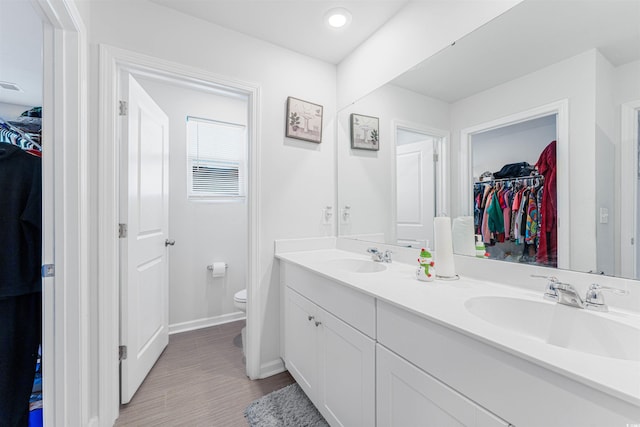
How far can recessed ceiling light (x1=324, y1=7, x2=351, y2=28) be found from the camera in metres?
1.60

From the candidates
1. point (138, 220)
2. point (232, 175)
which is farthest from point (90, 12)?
point (232, 175)

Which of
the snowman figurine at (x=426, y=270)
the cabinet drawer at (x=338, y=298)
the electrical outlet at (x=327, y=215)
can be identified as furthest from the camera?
the electrical outlet at (x=327, y=215)

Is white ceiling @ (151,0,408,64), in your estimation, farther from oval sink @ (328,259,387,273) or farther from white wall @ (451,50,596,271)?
oval sink @ (328,259,387,273)

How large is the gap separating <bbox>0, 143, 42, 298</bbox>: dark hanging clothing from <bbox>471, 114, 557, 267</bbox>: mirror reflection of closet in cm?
211

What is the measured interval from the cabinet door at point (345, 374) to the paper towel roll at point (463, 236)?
0.66 m

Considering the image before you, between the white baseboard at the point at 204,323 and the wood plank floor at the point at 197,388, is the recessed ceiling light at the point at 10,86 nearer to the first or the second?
the white baseboard at the point at 204,323

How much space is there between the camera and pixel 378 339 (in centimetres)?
101

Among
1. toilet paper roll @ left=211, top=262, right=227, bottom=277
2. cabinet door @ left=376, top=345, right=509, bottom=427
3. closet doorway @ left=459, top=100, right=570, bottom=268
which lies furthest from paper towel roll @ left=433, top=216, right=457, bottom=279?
toilet paper roll @ left=211, top=262, right=227, bottom=277

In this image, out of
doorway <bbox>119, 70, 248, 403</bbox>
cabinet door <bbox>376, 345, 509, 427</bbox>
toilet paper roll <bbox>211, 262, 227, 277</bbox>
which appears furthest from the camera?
toilet paper roll <bbox>211, 262, 227, 277</bbox>

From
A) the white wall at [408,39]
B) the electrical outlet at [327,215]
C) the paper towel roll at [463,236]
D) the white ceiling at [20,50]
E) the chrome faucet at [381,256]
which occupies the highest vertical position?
the white ceiling at [20,50]

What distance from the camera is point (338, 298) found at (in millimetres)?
1254

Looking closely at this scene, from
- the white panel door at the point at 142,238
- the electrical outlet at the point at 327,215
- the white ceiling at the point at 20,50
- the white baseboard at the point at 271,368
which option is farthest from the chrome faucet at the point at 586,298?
the white ceiling at the point at 20,50

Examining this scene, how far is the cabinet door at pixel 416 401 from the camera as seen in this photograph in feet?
2.31

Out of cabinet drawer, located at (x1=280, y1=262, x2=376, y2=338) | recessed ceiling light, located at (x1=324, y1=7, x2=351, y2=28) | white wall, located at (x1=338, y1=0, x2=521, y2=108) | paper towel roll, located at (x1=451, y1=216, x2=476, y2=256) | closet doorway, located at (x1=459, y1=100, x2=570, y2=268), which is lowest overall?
cabinet drawer, located at (x1=280, y1=262, x2=376, y2=338)
